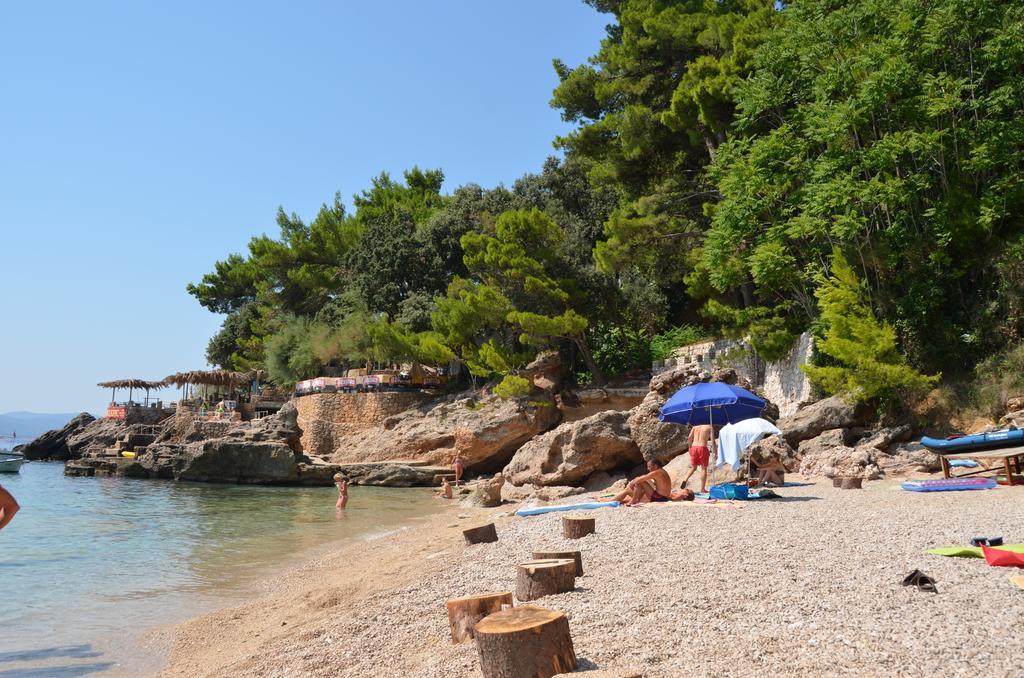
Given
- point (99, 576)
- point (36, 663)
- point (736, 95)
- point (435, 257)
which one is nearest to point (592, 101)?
point (736, 95)

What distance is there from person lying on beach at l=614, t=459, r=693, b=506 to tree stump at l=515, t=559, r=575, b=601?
5285 mm

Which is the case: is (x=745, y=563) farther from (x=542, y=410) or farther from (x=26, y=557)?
(x=542, y=410)

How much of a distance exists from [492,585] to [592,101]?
2217 centimetres

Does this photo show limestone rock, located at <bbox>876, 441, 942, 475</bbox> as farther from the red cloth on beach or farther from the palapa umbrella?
the red cloth on beach

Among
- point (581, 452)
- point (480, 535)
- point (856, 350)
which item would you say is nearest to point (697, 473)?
point (581, 452)

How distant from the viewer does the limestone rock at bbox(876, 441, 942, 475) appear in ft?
41.8

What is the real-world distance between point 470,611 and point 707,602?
1500 mm

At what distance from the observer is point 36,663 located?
21.2 feet

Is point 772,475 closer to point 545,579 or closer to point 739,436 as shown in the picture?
point 739,436

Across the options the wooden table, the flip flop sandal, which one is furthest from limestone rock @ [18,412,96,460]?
the flip flop sandal

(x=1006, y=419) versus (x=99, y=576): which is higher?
(x=1006, y=419)

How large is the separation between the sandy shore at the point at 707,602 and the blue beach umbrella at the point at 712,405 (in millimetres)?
2460

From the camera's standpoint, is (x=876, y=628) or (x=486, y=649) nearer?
(x=486, y=649)

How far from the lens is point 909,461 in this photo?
13.3 metres
